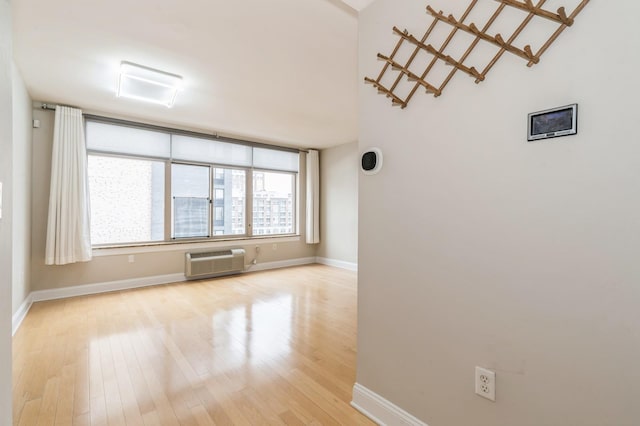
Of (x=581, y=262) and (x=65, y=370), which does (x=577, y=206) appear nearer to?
(x=581, y=262)

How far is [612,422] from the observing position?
0.94 metres

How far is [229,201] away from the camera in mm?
5457

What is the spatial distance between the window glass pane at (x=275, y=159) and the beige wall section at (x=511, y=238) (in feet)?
14.2

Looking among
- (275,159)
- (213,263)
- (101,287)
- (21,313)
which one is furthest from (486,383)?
(275,159)

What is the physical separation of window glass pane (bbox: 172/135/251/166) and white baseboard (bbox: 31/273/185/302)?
6.47 feet

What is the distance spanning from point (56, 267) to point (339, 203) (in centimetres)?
468

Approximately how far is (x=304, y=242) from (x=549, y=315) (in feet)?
18.4

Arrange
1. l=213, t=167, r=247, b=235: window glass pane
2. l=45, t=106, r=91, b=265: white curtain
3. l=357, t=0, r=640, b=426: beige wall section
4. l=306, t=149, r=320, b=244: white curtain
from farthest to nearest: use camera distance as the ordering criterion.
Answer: l=306, t=149, r=320, b=244: white curtain
l=213, t=167, r=247, b=235: window glass pane
l=45, t=106, r=91, b=265: white curtain
l=357, t=0, r=640, b=426: beige wall section

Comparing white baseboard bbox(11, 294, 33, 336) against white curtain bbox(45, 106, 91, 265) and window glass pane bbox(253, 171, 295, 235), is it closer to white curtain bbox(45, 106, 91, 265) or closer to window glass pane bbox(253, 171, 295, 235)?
white curtain bbox(45, 106, 91, 265)

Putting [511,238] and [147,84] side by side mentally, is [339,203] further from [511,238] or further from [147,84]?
[511,238]

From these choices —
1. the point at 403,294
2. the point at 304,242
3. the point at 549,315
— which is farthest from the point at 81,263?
the point at 549,315

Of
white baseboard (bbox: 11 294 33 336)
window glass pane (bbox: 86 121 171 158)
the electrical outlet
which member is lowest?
white baseboard (bbox: 11 294 33 336)

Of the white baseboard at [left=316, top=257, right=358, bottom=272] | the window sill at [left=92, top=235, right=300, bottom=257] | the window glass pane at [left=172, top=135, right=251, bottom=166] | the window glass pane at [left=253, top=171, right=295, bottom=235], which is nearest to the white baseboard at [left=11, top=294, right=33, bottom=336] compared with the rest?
the window sill at [left=92, top=235, right=300, bottom=257]

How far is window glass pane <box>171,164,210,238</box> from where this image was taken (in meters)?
4.83
